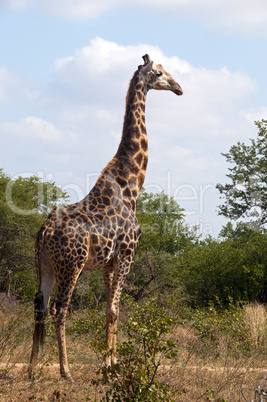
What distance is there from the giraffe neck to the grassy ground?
8.50ft

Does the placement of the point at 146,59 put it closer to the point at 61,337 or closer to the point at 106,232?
the point at 106,232

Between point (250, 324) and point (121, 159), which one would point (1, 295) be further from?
point (121, 159)

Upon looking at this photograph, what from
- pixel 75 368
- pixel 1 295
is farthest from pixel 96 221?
pixel 1 295

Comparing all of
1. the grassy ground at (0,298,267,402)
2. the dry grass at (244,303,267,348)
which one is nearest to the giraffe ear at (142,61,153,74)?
the grassy ground at (0,298,267,402)

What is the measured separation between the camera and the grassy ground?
20.4 feet

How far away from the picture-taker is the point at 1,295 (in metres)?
15.0

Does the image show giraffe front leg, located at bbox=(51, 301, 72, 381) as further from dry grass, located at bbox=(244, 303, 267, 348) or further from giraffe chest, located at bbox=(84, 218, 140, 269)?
dry grass, located at bbox=(244, 303, 267, 348)

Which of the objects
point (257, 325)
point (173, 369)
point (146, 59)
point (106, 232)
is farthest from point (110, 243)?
point (257, 325)

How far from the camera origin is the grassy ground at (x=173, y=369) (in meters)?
6.20

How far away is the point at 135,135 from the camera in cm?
836

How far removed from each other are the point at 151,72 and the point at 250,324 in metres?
6.21

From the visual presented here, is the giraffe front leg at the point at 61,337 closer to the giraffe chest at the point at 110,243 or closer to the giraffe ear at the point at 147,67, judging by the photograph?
the giraffe chest at the point at 110,243

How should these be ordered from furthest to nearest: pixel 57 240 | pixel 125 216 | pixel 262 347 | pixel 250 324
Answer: pixel 250 324 → pixel 262 347 → pixel 125 216 → pixel 57 240

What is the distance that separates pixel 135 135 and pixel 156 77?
3.66ft
